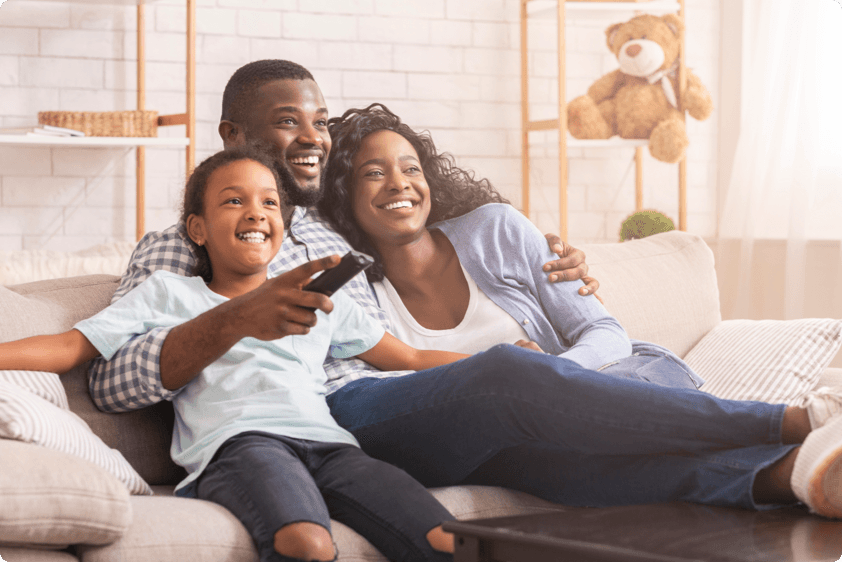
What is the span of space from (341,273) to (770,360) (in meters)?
1.18

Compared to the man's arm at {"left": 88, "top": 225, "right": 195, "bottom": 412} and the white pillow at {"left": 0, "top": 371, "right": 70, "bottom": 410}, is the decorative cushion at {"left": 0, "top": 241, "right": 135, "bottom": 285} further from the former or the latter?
the white pillow at {"left": 0, "top": 371, "right": 70, "bottom": 410}

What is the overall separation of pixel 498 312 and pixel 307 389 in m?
0.49

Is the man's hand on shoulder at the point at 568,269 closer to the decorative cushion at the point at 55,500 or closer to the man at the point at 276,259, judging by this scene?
the man at the point at 276,259

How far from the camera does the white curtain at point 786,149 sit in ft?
10.4

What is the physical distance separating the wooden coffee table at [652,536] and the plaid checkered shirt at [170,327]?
0.56 metres

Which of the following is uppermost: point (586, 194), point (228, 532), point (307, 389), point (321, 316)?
point (586, 194)

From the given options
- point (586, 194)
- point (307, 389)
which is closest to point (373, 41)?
point (586, 194)

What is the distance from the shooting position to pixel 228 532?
1.22m

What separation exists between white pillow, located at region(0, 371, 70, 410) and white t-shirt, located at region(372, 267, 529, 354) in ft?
2.06

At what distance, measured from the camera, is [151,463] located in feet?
5.17

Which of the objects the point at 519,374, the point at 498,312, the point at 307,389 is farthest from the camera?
the point at 498,312

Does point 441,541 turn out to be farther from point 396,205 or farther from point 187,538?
point 396,205

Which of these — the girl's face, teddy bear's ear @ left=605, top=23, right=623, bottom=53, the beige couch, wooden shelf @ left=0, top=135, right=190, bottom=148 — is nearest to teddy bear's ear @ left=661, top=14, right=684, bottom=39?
teddy bear's ear @ left=605, top=23, right=623, bottom=53

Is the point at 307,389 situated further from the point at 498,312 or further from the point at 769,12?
the point at 769,12
